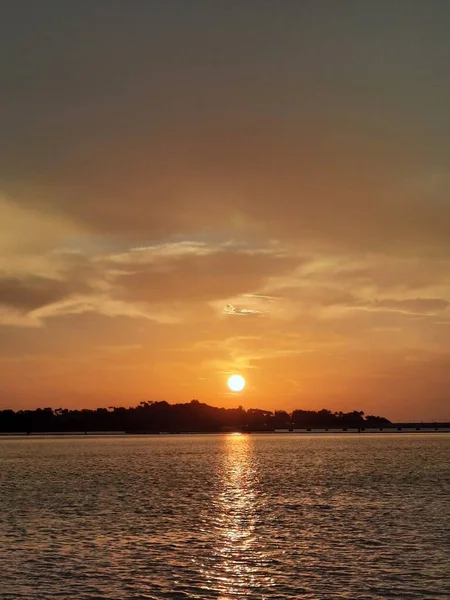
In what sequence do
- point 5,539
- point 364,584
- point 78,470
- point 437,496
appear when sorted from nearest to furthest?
1. point 364,584
2. point 5,539
3. point 437,496
4. point 78,470

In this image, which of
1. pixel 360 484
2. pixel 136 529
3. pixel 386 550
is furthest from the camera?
pixel 360 484

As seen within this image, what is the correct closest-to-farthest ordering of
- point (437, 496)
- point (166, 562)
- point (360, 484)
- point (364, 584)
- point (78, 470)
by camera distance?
point (364, 584), point (166, 562), point (437, 496), point (360, 484), point (78, 470)

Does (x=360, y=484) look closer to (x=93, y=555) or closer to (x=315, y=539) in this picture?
(x=315, y=539)

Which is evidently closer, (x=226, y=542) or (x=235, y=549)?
(x=235, y=549)

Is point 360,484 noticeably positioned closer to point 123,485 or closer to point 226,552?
point 123,485

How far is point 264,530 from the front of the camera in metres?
62.3

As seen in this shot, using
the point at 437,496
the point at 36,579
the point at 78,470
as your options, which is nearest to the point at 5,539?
the point at 36,579

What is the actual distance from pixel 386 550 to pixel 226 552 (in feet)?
37.6

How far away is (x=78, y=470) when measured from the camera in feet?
500

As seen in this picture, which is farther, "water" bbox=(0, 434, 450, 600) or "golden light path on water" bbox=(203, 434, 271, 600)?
"golden light path on water" bbox=(203, 434, 271, 600)

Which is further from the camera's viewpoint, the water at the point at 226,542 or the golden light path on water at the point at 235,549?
the golden light path on water at the point at 235,549

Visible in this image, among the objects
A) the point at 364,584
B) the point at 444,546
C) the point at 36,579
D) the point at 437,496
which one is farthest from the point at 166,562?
the point at 437,496

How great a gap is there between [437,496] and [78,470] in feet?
282

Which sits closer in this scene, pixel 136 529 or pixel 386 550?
pixel 386 550
